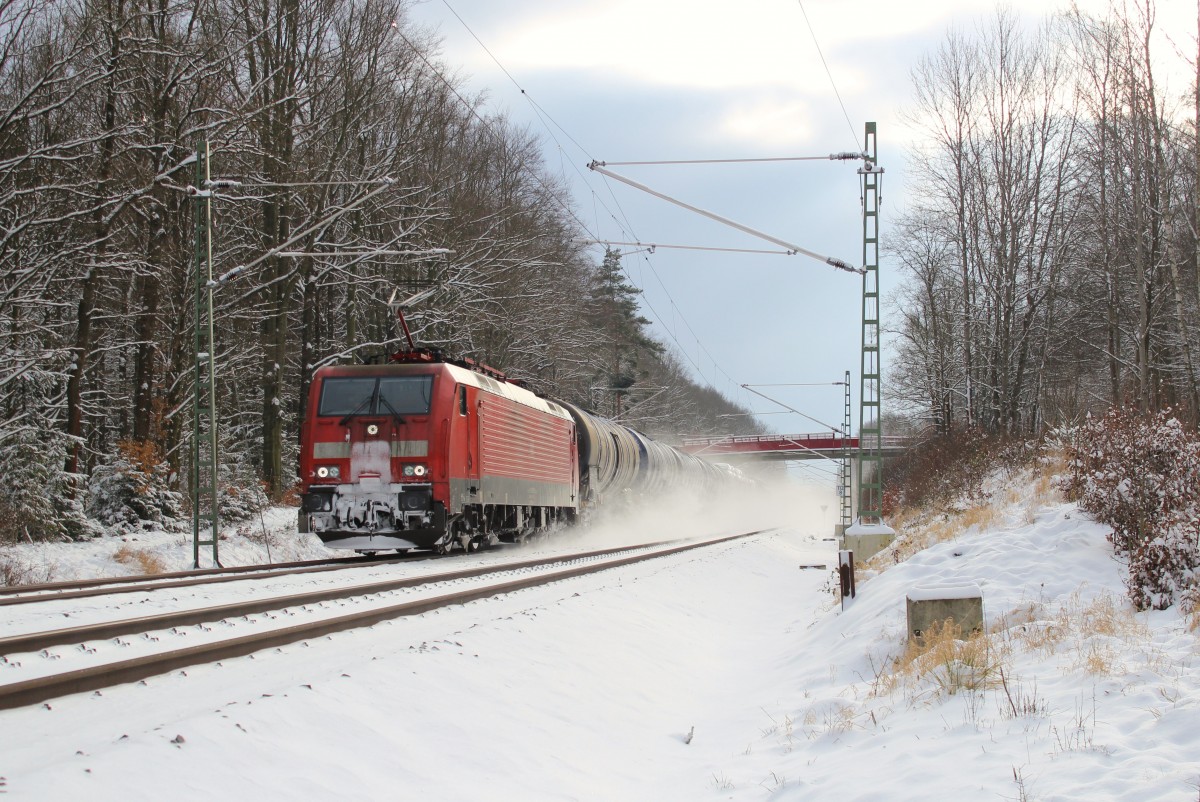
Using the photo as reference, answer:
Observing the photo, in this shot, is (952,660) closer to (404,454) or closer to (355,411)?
(404,454)

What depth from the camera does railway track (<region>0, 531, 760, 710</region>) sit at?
5.63m

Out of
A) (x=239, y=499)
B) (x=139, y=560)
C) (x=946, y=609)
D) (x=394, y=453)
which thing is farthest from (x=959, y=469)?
(x=139, y=560)

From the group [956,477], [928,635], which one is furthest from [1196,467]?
[956,477]

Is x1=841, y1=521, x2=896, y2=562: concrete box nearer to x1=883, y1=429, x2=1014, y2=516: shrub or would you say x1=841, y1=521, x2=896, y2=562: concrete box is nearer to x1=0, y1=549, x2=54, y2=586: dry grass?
x1=883, y1=429, x2=1014, y2=516: shrub

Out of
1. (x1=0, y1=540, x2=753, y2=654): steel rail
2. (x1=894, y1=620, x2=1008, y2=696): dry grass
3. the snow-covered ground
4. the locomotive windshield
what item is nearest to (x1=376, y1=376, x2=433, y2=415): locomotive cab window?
the locomotive windshield

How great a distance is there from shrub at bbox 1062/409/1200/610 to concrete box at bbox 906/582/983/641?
1105mm

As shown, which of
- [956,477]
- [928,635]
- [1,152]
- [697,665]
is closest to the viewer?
[928,635]

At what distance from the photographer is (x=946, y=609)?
7.82m

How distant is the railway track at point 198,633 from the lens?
563cm

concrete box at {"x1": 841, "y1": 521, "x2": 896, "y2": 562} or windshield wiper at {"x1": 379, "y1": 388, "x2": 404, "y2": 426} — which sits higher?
windshield wiper at {"x1": 379, "y1": 388, "x2": 404, "y2": 426}

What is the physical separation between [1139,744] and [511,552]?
15.6m

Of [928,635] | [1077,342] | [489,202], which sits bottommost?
[928,635]

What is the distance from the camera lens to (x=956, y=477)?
21.3m

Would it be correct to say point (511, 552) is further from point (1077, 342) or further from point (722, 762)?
point (1077, 342)
